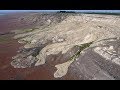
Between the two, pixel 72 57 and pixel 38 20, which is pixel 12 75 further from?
pixel 38 20

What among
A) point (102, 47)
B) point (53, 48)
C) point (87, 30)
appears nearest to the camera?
point (102, 47)
